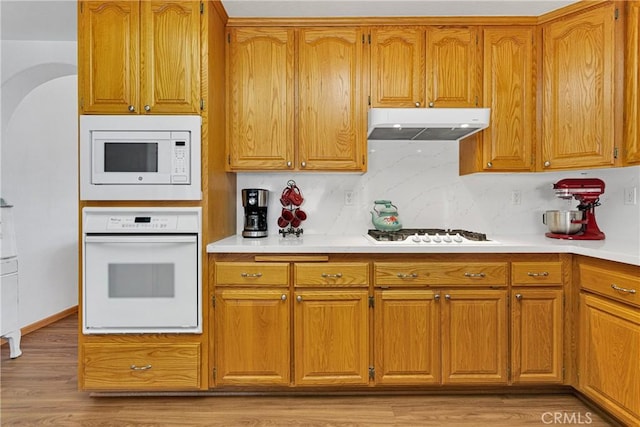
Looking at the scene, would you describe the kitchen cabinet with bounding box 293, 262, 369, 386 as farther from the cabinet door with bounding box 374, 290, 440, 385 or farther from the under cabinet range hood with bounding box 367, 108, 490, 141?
the under cabinet range hood with bounding box 367, 108, 490, 141

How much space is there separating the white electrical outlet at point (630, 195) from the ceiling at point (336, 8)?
4.06ft

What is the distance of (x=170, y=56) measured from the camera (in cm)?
→ 229

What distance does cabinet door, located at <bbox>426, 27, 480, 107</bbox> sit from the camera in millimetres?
2646

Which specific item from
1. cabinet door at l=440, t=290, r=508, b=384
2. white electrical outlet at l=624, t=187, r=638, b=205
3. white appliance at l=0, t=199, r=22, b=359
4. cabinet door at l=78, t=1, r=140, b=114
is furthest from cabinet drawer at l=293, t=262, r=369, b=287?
white appliance at l=0, t=199, r=22, b=359

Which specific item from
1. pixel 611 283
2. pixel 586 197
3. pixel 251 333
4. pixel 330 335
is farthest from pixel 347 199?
pixel 611 283

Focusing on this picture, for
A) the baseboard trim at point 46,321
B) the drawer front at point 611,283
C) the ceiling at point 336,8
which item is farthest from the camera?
the baseboard trim at point 46,321

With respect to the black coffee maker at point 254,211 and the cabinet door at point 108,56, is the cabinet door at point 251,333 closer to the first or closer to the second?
the black coffee maker at point 254,211

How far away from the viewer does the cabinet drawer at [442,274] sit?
230 cm

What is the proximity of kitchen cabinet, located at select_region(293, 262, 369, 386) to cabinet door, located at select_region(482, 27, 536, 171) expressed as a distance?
1253 mm

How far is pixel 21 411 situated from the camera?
2223mm

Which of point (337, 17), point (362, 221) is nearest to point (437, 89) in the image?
point (337, 17)

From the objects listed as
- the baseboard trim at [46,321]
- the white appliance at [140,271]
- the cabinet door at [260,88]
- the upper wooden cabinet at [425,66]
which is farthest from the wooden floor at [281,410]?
the upper wooden cabinet at [425,66]

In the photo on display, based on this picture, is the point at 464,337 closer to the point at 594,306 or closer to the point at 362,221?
the point at 594,306

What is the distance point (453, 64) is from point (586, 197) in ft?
3.90
